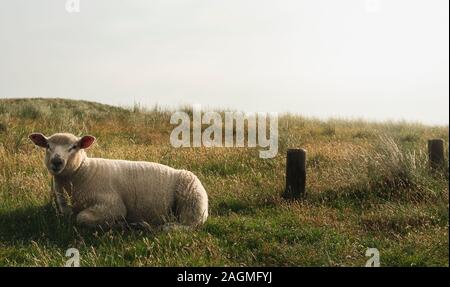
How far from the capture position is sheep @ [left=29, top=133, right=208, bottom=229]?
7.92 metres

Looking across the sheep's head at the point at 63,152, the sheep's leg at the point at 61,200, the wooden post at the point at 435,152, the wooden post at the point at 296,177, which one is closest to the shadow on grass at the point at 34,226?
the sheep's leg at the point at 61,200

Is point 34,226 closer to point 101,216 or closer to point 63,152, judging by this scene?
point 101,216

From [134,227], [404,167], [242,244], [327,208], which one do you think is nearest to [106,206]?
[134,227]

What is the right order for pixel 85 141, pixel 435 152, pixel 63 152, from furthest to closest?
pixel 435 152 < pixel 85 141 < pixel 63 152

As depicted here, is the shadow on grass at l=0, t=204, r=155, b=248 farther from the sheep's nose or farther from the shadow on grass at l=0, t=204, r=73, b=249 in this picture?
the sheep's nose

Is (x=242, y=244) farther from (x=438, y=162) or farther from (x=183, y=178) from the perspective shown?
(x=438, y=162)

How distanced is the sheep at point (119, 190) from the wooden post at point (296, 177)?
1.98 m

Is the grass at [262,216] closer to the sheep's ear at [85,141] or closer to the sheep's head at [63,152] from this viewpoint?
the sheep's head at [63,152]

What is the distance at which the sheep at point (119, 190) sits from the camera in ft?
26.0

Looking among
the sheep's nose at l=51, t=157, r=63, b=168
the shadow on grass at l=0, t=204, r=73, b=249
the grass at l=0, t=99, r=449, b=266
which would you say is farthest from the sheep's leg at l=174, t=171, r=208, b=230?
the sheep's nose at l=51, t=157, r=63, b=168

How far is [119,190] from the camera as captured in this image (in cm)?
816

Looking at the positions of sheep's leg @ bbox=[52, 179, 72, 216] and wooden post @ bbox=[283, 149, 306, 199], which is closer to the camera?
sheep's leg @ bbox=[52, 179, 72, 216]

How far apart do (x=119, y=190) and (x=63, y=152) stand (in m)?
0.92

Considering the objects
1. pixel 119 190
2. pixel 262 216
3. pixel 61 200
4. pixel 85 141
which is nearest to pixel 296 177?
pixel 262 216
